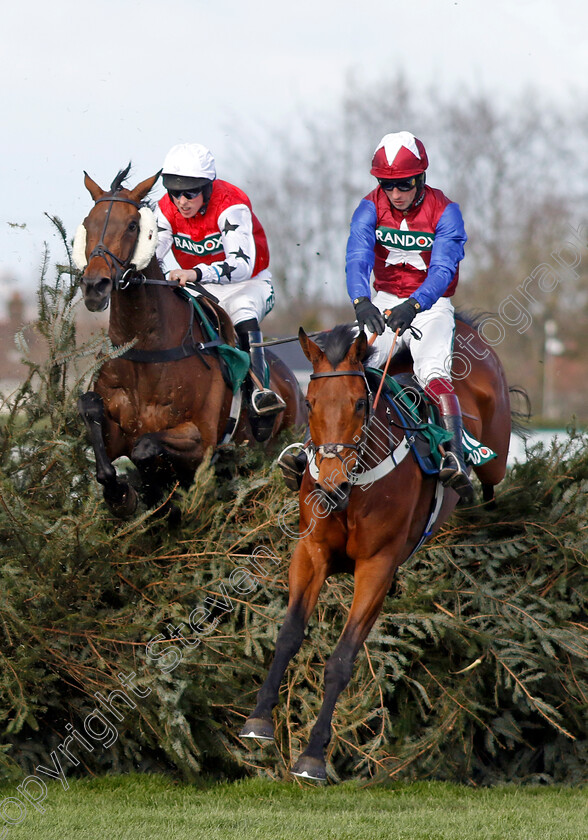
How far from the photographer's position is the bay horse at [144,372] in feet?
17.6

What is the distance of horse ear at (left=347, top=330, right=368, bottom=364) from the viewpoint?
415 cm

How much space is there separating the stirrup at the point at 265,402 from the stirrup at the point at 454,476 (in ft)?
5.08

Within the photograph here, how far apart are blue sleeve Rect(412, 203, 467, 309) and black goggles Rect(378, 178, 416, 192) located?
271 millimetres

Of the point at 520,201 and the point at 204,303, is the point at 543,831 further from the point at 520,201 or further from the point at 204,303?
the point at 520,201

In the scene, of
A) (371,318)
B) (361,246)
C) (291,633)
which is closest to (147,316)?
(361,246)

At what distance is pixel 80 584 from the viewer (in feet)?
17.1

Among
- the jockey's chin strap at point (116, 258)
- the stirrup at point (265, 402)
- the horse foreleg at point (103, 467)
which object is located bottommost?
the horse foreleg at point (103, 467)

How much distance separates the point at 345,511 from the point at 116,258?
192cm

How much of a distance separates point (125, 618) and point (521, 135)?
1854 centimetres

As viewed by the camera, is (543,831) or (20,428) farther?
(20,428)

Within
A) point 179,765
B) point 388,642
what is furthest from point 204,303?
point 179,765

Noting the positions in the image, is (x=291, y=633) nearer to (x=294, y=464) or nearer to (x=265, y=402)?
(x=294, y=464)

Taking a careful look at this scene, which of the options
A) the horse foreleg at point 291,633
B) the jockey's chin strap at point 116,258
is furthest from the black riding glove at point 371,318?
the jockey's chin strap at point 116,258

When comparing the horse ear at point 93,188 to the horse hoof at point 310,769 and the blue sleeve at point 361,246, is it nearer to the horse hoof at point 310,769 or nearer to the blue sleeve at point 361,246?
the blue sleeve at point 361,246
